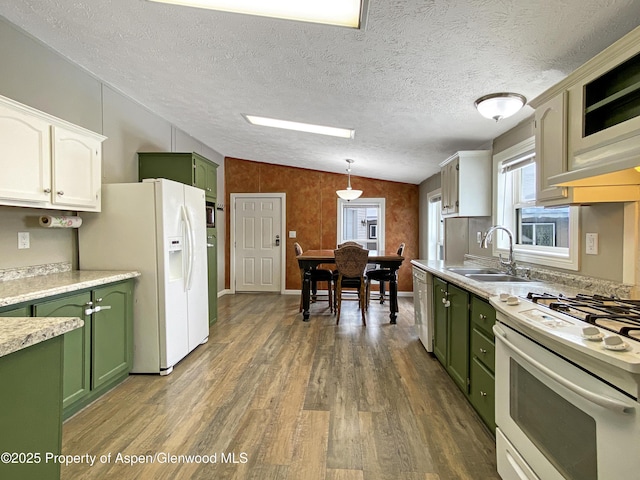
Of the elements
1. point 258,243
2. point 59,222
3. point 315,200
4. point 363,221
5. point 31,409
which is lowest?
point 31,409

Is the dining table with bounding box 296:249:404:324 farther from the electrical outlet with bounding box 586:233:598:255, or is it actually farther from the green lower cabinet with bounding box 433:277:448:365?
the electrical outlet with bounding box 586:233:598:255

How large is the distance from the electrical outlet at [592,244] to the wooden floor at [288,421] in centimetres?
119

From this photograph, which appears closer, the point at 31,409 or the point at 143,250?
the point at 31,409

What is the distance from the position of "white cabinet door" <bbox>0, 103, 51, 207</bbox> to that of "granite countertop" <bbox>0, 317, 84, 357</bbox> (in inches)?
53.3

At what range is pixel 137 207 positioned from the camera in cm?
281

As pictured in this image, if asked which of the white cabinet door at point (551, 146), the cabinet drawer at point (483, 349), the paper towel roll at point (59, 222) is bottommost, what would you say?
the cabinet drawer at point (483, 349)

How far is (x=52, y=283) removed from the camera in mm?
2137

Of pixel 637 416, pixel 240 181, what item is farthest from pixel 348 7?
pixel 240 181

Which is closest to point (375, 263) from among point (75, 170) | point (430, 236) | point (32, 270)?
point (430, 236)

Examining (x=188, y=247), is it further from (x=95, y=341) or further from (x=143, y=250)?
(x=95, y=341)

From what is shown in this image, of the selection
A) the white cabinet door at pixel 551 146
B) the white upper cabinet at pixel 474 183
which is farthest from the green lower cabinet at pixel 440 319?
the white cabinet door at pixel 551 146

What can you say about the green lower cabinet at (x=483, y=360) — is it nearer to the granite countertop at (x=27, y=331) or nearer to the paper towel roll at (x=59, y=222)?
the granite countertop at (x=27, y=331)

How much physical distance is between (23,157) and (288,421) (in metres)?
2.28

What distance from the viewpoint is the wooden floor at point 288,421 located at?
5.64 feet
